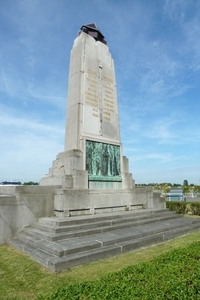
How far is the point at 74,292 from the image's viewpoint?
10.9 ft

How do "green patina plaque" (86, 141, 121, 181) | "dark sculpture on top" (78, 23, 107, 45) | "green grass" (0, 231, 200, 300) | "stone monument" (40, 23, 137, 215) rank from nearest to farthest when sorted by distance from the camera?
"green grass" (0, 231, 200, 300), "stone monument" (40, 23, 137, 215), "green patina plaque" (86, 141, 121, 181), "dark sculpture on top" (78, 23, 107, 45)

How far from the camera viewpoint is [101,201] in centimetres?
1005

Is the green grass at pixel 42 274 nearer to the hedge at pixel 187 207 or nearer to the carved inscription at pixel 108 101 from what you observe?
the carved inscription at pixel 108 101

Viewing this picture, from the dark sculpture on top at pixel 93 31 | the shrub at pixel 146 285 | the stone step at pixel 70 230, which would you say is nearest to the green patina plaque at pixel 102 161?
the stone step at pixel 70 230

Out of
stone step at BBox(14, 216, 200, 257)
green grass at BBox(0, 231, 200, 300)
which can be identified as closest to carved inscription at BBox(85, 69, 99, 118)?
stone step at BBox(14, 216, 200, 257)

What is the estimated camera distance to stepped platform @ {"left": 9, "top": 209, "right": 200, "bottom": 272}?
570 cm

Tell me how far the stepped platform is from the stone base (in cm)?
103

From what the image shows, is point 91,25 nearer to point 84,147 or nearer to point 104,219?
point 84,147

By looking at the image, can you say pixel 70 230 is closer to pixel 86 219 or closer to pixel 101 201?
pixel 86 219

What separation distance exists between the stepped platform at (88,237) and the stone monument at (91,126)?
217cm

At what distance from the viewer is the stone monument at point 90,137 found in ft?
32.0

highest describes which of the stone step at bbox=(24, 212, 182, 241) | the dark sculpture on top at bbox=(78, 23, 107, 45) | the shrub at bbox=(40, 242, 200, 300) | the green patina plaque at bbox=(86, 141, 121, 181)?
the dark sculpture on top at bbox=(78, 23, 107, 45)

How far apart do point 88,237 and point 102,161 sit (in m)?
4.63

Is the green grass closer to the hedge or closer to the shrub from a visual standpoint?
the shrub
